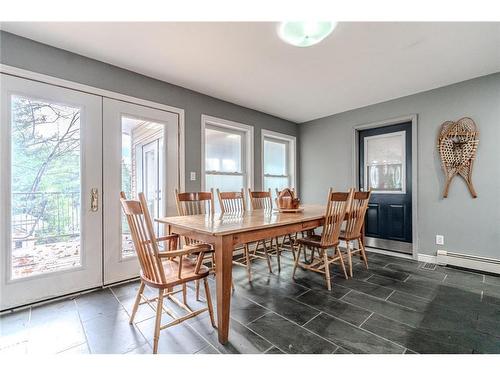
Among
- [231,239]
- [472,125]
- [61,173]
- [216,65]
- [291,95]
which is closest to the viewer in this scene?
[231,239]

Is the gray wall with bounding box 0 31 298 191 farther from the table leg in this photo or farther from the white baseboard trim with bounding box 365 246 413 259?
the white baseboard trim with bounding box 365 246 413 259

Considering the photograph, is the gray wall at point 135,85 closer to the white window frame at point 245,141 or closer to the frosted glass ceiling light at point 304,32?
→ the white window frame at point 245,141

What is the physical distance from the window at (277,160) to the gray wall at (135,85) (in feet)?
0.82

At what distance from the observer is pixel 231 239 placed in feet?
5.32

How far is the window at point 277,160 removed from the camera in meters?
4.38

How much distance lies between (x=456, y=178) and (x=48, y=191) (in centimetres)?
470

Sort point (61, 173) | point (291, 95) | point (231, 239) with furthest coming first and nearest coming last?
1. point (291, 95)
2. point (61, 173)
3. point (231, 239)

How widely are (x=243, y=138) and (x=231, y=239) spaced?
2.69 metres

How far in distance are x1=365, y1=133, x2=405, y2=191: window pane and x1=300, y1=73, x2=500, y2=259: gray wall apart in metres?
0.29

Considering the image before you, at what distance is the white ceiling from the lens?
1.94 m

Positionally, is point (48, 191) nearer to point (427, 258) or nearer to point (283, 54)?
point (283, 54)

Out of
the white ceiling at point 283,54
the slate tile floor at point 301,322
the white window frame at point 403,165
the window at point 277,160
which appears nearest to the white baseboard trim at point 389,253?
the slate tile floor at point 301,322
